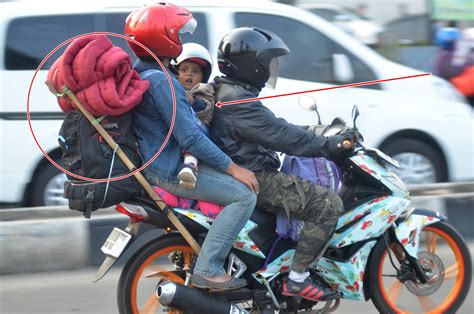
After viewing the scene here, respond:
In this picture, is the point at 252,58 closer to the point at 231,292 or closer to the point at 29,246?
the point at 231,292

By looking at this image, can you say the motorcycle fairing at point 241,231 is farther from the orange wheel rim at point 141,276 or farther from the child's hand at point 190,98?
the child's hand at point 190,98

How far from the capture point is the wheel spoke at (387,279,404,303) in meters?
4.75

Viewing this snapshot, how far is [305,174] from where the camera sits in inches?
178

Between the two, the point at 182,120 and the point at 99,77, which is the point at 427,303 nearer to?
the point at 182,120

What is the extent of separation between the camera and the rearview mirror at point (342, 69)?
7.89 metres

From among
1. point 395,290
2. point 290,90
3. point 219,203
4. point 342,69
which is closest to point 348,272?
point 395,290

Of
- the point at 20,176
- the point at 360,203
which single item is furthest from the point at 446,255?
the point at 20,176

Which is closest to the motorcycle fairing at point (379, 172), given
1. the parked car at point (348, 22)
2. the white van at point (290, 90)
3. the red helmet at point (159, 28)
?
the red helmet at point (159, 28)

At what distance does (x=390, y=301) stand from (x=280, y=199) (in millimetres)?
891

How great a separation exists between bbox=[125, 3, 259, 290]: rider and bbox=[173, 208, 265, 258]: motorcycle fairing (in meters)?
0.08

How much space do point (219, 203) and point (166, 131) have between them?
1.42 ft

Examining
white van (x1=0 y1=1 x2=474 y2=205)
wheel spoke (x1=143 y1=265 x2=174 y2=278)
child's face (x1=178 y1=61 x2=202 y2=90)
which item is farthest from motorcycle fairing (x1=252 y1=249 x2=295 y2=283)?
white van (x1=0 y1=1 x2=474 y2=205)

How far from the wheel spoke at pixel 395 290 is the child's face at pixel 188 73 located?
1.54 meters

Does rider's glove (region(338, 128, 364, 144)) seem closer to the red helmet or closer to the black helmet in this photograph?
the black helmet
